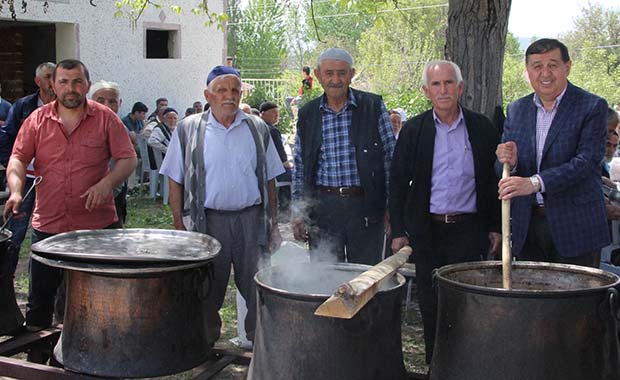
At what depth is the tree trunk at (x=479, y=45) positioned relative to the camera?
5.32 m

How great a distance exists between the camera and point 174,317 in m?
3.39

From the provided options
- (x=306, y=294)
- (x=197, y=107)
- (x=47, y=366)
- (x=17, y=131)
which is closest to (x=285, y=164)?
(x=17, y=131)

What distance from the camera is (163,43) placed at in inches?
597

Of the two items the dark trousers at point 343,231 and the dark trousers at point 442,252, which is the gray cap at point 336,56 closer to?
the dark trousers at point 343,231

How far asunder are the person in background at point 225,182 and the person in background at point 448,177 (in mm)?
899

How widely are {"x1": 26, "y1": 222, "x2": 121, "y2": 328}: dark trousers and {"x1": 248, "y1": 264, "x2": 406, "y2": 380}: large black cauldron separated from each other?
6.21 feet

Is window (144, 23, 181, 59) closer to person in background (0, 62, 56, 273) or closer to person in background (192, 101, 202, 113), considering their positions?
person in background (192, 101, 202, 113)

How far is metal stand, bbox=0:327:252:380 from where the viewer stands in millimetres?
3545

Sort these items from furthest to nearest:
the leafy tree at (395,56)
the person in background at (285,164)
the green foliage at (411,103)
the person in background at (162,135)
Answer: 1. the leafy tree at (395,56)
2. the green foliage at (411,103)
3. the person in background at (162,135)
4. the person in background at (285,164)

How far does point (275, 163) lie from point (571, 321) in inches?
90.2

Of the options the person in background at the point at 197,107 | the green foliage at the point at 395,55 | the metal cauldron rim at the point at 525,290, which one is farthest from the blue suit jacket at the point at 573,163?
the green foliage at the point at 395,55

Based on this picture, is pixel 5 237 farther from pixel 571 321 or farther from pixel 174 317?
pixel 571 321

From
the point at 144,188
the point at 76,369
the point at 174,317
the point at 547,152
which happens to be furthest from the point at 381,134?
the point at 144,188

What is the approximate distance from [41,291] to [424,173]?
2428 mm
